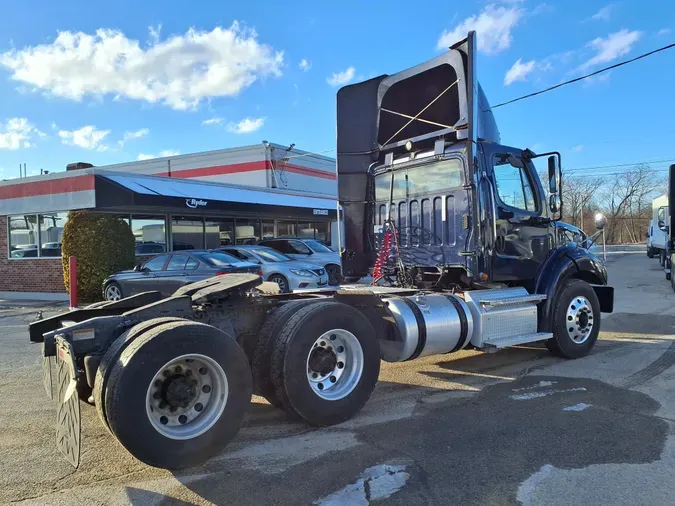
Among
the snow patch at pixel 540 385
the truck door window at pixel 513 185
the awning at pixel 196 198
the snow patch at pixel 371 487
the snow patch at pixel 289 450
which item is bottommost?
the snow patch at pixel 540 385

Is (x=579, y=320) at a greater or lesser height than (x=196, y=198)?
lesser

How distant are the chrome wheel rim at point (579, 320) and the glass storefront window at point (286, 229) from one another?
59.9ft

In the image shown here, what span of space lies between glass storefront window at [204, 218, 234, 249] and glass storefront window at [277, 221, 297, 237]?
3106 millimetres

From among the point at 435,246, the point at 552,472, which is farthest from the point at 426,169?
the point at 552,472

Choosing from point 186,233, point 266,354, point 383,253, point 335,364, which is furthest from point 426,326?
point 186,233

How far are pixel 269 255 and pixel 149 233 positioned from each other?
6.56 metres

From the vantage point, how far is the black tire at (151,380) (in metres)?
3.40

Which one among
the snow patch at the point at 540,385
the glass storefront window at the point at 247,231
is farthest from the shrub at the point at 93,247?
the snow patch at the point at 540,385

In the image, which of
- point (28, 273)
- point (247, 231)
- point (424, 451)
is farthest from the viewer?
point (247, 231)

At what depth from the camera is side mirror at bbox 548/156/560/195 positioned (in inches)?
265

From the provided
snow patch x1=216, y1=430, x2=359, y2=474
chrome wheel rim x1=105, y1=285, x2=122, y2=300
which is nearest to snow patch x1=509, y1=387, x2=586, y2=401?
snow patch x1=216, y1=430, x2=359, y2=474

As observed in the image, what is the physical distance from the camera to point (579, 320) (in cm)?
707

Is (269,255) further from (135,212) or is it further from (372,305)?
(372,305)

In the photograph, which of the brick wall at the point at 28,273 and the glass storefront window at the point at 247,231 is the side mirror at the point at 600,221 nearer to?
the glass storefront window at the point at 247,231
